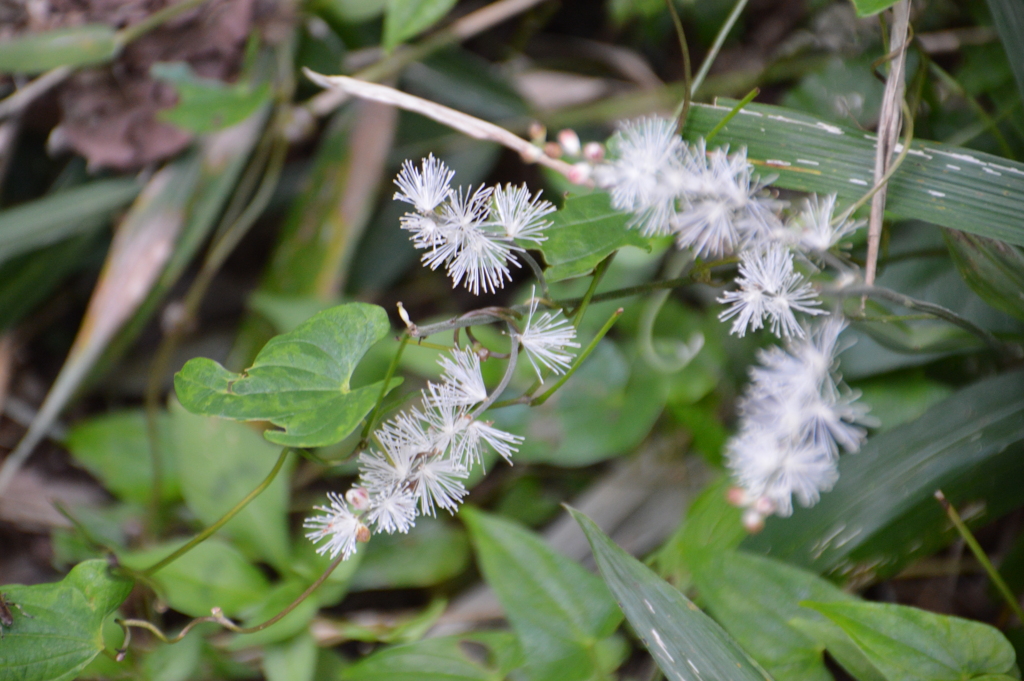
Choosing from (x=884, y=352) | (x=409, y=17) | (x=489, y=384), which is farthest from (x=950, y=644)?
(x=409, y=17)

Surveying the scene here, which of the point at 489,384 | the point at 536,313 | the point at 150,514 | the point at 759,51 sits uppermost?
the point at 759,51

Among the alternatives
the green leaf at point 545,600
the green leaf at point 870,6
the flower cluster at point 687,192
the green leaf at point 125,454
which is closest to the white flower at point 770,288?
the flower cluster at point 687,192

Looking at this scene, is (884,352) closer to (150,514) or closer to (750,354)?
(750,354)

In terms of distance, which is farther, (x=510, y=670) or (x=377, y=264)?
(x=377, y=264)

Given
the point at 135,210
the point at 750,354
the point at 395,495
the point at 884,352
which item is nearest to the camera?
the point at 395,495

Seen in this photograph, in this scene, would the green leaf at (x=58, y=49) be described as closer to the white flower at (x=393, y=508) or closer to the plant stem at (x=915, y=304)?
the white flower at (x=393, y=508)

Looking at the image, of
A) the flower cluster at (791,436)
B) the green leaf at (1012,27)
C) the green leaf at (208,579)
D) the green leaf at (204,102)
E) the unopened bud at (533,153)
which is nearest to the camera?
the flower cluster at (791,436)

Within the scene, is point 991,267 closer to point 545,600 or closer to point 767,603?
point 767,603

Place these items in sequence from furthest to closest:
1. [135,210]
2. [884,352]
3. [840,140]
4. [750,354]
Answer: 1. [135,210]
2. [750,354]
3. [884,352]
4. [840,140]
